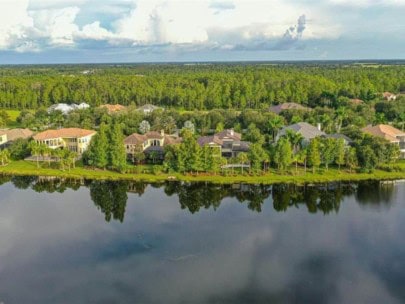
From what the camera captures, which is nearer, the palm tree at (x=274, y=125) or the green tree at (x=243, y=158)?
the green tree at (x=243, y=158)

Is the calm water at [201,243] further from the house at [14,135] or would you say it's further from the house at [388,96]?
the house at [388,96]

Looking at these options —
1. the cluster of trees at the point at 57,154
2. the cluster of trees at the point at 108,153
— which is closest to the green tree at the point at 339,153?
→ the cluster of trees at the point at 108,153

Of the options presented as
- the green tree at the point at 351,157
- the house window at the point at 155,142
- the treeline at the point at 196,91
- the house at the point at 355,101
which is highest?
the treeline at the point at 196,91

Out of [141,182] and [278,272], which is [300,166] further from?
[278,272]

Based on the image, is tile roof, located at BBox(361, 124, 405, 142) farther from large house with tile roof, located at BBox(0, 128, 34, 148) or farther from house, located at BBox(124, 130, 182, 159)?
large house with tile roof, located at BBox(0, 128, 34, 148)

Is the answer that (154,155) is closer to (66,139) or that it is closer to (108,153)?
(108,153)

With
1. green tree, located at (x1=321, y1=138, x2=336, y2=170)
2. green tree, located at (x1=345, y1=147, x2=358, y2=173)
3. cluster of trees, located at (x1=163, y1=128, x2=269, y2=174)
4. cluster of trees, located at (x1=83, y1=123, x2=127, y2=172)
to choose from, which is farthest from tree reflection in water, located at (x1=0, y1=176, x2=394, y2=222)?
green tree, located at (x1=321, y1=138, x2=336, y2=170)

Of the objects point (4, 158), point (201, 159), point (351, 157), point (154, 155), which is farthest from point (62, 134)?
point (351, 157)
